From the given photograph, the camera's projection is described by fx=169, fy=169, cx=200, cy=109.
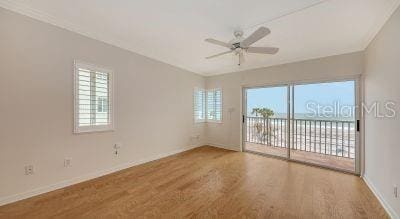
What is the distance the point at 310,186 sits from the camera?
281 cm

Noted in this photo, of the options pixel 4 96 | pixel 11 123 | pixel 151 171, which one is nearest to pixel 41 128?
pixel 11 123

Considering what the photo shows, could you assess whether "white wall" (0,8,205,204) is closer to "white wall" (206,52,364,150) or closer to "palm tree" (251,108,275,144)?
"white wall" (206,52,364,150)

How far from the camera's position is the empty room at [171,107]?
86.9 inches

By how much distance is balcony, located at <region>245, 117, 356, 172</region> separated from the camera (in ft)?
13.2

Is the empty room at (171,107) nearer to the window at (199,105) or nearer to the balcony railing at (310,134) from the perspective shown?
the balcony railing at (310,134)

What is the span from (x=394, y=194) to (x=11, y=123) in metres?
4.92

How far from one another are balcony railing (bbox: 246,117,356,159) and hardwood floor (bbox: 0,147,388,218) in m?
1.12

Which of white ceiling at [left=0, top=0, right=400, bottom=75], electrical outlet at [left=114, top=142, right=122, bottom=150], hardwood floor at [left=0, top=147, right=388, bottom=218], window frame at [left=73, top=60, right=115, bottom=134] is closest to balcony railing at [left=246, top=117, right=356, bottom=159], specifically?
hardwood floor at [left=0, top=147, right=388, bottom=218]

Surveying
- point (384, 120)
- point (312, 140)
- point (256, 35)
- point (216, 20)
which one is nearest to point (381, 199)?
point (384, 120)

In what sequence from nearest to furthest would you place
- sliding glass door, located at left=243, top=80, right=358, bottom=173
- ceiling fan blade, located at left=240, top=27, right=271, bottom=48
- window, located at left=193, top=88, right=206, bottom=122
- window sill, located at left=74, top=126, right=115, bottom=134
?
ceiling fan blade, located at left=240, top=27, right=271, bottom=48, window sill, located at left=74, top=126, right=115, bottom=134, sliding glass door, located at left=243, top=80, right=358, bottom=173, window, located at left=193, top=88, right=206, bottom=122

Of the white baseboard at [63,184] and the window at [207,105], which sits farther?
the window at [207,105]

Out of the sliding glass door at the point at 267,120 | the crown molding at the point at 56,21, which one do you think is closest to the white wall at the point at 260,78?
the sliding glass door at the point at 267,120

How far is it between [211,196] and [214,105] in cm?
357

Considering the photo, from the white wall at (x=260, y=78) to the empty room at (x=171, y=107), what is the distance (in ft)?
0.09
